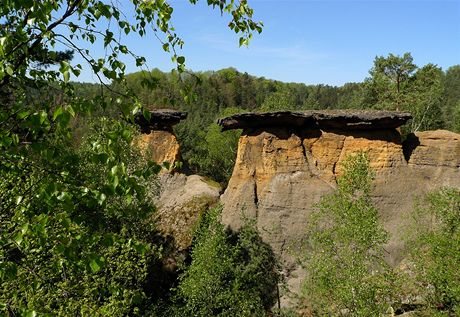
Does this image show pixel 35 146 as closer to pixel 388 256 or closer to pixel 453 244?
pixel 453 244

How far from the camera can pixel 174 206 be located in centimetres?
2692

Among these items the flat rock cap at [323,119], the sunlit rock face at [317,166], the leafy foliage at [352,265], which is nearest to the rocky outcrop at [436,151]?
the sunlit rock face at [317,166]

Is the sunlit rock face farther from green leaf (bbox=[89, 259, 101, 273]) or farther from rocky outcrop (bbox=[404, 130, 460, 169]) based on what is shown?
green leaf (bbox=[89, 259, 101, 273])

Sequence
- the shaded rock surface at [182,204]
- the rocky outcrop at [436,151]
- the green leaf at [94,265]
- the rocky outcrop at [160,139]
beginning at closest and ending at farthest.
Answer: the green leaf at [94,265] → the rocky outcrop at [436,151] → the shaded rock surface at [182,204] → the rocky outcrop at [160,139]

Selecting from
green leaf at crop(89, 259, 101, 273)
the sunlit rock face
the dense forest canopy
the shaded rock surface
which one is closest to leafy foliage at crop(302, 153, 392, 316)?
the dense forest canopy

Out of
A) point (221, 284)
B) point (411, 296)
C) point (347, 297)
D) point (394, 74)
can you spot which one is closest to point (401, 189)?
point (411, 296)

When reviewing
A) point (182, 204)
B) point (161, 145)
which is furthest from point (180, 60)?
point (161, 145)

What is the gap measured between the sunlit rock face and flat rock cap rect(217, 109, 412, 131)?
2.2 inches

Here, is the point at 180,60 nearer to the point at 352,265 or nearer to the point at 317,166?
the point at 352,265

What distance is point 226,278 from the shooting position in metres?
20.1

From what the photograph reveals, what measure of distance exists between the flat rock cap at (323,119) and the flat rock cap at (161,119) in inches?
210

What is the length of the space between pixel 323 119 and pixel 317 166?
9.55ft

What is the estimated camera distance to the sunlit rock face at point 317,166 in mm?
23797

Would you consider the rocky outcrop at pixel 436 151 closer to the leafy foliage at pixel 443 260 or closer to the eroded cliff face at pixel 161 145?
the leafy foliage at pixel 443 260
